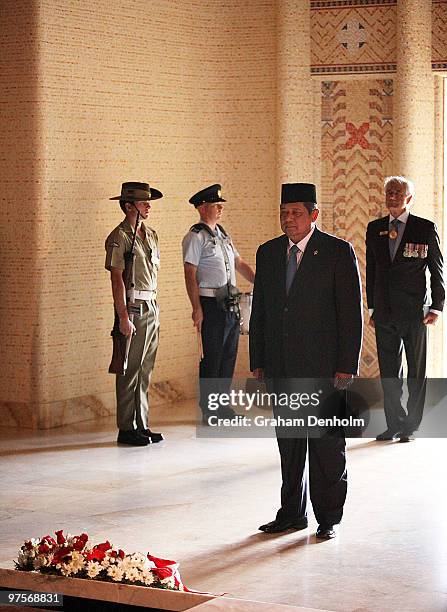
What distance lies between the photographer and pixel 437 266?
8.07 metres

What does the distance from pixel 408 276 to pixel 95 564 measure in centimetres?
468

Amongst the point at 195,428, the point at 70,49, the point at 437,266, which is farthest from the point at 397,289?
the point at 70,49

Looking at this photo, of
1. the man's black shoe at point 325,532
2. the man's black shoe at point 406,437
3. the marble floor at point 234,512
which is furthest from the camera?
the man's black shoe at point 406,437

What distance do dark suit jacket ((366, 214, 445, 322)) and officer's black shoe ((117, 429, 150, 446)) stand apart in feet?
6.03

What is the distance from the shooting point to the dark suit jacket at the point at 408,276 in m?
8.06

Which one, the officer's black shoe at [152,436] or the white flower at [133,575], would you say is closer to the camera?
the white flower at [133,575]

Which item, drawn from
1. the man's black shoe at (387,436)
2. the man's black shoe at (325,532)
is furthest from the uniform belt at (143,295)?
the man's black shoe at (325,532)

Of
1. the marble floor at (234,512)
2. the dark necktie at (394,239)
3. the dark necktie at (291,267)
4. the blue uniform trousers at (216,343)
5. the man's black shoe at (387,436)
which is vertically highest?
the dark necktie at (394,239)

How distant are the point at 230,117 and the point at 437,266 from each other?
3.07 metres

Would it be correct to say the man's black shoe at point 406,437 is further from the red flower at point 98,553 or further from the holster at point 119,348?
the red flower at point 98,553

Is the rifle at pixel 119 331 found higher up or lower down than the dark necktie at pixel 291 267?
lower down

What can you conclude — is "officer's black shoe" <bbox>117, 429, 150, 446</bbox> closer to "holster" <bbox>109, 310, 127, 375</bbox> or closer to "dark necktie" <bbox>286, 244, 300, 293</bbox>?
"holster" <bbox>109, 310, 127, 375</bbox>

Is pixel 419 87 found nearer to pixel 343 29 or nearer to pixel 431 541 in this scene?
pixel 343 29

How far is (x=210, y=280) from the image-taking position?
870 cm
